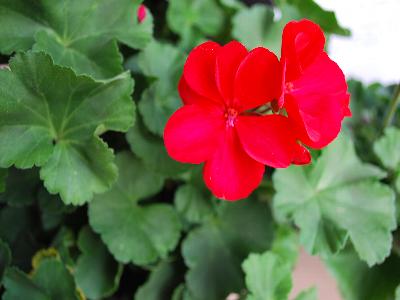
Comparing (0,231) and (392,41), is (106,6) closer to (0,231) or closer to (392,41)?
(0,231)

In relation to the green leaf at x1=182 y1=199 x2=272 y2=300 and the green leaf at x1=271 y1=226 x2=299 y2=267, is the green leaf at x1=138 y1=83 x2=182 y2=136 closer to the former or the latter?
the green leaf at x1=182 y1=199 x2=272 y2=300

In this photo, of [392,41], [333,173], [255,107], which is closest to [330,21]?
[333,173]

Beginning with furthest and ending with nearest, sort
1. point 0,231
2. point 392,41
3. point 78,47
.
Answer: point 392,41 < point 0,231 < point 78,47

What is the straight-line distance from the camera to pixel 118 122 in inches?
23.1

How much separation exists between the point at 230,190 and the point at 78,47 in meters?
0.27

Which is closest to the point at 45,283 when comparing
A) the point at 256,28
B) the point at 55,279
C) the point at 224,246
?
the point at 55,279

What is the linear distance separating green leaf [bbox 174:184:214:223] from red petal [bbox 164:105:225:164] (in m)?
0.28

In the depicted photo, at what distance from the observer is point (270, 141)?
50 centimetres

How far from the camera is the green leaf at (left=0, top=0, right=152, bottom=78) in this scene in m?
0.61

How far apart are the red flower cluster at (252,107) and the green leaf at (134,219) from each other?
10.4 inches

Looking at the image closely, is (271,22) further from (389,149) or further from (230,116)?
(230,116)

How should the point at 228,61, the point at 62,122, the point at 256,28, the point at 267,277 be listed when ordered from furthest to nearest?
the point at 256,28, the point at 267,277, the point at 62,122, the point at 228,61

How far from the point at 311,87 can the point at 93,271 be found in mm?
441

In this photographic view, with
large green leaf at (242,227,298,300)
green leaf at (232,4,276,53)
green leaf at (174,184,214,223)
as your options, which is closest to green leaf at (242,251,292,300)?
large green leaf at (242,227,298,300)
